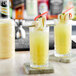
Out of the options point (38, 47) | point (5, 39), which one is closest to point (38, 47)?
point (38, 47)

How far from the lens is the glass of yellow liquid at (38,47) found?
0.81 metres

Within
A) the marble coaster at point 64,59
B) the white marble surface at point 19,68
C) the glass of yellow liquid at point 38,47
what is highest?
the glass of yellow liquid at point 38,47

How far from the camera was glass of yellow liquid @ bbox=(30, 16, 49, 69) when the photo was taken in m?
0.81

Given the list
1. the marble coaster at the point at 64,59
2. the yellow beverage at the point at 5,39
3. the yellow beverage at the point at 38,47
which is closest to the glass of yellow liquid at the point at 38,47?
the yellow beverage at the point at 38,47

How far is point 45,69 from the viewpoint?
2.50 feet

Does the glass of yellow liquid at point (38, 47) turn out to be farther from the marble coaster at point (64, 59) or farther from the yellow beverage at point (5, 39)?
the yellow beverage at point (5, 39)

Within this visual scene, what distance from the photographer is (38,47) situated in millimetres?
813

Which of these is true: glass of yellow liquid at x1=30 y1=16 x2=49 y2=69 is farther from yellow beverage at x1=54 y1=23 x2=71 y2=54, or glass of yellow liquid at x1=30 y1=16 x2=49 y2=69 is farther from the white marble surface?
yellow beverage at x1=54 y1=23 x2=71 y2=54

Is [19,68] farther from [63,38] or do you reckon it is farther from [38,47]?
[63,38]

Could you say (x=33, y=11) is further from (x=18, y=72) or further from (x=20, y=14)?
(x=18, y=72)

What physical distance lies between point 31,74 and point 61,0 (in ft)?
8.03

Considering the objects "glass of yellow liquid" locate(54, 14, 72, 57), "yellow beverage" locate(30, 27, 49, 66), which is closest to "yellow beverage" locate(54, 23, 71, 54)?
"glass of yellow liquid" locate(54, 14, 72, 57)

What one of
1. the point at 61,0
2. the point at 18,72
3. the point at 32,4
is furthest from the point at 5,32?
the point at 61,0

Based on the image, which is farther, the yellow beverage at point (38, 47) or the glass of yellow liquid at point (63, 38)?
the glass of yellow liquid at point (63, 38)
